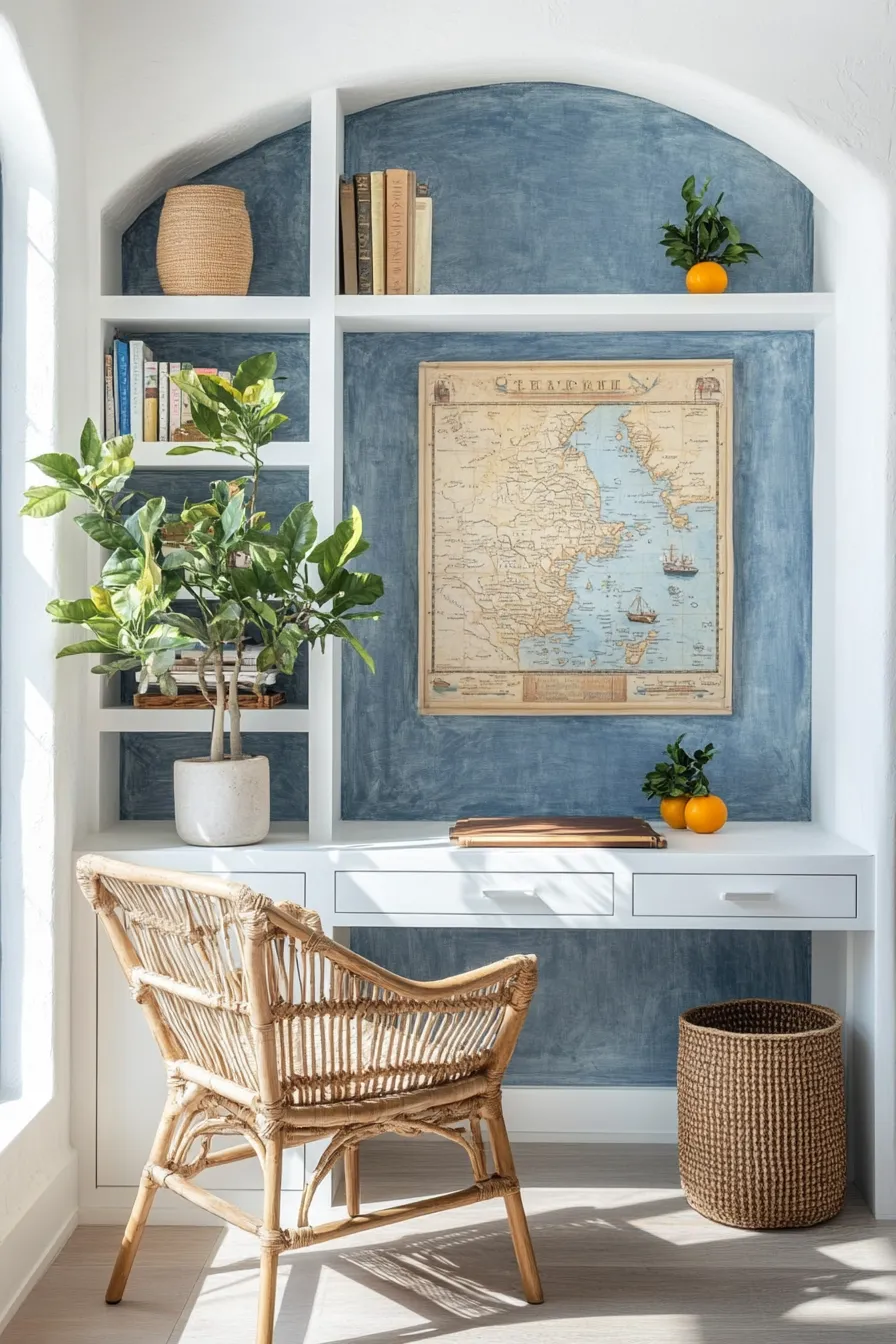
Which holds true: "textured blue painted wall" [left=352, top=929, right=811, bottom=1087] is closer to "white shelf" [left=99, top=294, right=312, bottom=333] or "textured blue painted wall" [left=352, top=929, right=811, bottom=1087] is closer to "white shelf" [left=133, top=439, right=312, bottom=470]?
"white shelf" [left=133, top=439, right=312, bottom=470]

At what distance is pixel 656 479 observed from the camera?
326 cm

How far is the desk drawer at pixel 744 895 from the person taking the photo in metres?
2.79

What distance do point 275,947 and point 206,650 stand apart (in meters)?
0.89

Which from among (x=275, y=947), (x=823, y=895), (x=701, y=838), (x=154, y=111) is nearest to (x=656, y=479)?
(x=701, y=838)

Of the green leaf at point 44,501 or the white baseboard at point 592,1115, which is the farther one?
the white baseboard at point 592,1115

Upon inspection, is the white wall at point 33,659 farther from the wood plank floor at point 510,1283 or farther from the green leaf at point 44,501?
the wood plank floor at point 510,1283

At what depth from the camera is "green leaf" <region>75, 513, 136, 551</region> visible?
8.70ft

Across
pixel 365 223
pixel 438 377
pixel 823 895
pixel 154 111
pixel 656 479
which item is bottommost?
pixel 823 895

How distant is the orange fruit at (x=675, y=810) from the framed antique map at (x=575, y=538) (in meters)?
0.28

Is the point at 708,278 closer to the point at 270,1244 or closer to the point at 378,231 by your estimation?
the point at 378,231

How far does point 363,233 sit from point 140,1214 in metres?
2.20

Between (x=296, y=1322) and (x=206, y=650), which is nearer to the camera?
(x=296, y=1322)

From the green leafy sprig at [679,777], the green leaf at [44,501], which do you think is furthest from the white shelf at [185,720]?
the green leafy sprig at [679,777]

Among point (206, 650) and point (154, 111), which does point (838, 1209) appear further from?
point (154, 111)
